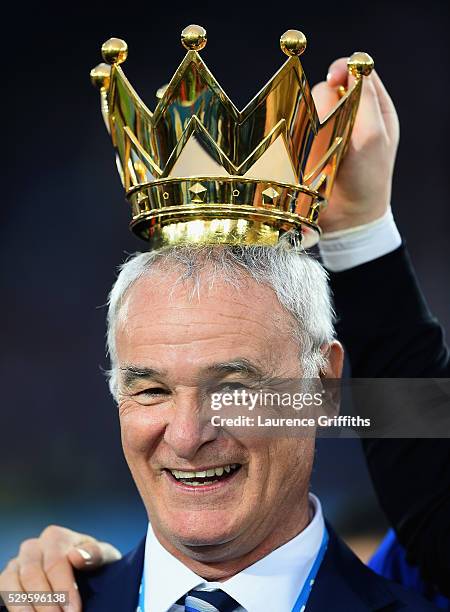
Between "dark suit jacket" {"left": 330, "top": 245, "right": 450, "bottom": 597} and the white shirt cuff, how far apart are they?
2 centimetres

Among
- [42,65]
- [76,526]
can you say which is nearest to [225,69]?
[42,65]

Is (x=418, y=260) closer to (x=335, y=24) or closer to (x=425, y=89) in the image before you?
(x=425, y=89)

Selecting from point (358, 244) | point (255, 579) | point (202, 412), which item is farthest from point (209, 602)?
point (358, 244)

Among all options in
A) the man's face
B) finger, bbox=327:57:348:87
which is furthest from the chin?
finger, bbox=327:57:348:87

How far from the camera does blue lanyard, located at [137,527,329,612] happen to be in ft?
4.53

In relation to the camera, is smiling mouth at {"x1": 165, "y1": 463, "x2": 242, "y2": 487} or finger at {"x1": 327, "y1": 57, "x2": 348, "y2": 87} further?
finger at {"x1": 327, "y1": 57, "x2": 348, "y2": 87}

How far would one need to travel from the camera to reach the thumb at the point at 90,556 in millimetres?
1520

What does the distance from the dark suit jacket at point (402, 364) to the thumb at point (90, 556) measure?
52 cm

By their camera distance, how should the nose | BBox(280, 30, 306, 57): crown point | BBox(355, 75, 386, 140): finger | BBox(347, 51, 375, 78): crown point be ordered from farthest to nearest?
BBox(355, 75, 386, 140): finger < BBox(347, 51, 375, 78): crown point < BBox(280, 30, 306, 57): crown point < the nose

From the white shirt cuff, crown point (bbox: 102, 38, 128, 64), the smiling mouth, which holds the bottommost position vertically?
the smiling mouth

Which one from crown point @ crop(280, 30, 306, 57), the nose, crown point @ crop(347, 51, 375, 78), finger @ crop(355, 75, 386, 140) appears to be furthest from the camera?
finger @ crop(355, 75, 386, 140)

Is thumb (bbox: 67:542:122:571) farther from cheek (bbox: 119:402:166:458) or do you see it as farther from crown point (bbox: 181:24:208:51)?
crown point (bbox: 181:24:208:51)

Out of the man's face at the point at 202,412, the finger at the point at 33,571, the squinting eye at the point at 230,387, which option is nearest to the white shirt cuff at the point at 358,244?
the man's face at the point at 202,412

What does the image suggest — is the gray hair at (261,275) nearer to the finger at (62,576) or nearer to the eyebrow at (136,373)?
the eyebrow at (136,373)
